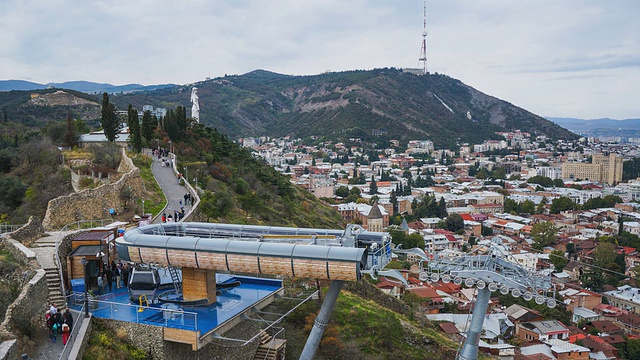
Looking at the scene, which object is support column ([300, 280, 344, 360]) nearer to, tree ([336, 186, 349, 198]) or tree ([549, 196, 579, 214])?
tree ([336, 186, 349, 198])

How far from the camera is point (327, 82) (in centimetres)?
15300

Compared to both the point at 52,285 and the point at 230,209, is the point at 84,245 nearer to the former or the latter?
the point at 52,285

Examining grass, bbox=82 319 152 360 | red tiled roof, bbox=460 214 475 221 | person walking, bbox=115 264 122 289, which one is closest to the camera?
grass, bbox=82 319 152 360

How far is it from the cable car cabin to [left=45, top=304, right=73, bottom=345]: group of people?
126 centimetres

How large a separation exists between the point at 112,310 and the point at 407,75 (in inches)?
5983

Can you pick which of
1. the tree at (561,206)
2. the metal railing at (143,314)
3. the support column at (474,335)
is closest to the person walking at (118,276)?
the metal railing at (143,314)

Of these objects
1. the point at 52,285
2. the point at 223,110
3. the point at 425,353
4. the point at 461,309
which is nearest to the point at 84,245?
the point at 52,285

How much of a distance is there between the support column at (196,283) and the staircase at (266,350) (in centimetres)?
165

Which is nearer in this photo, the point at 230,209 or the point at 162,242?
the point at 162,242

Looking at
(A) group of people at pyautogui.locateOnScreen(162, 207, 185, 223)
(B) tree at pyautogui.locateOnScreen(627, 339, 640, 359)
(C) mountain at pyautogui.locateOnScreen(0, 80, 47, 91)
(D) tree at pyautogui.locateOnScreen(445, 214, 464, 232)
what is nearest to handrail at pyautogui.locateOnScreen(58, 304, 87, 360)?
(A) group of people at pyautogui.locateOnScreen(162, 207, 185, 223)

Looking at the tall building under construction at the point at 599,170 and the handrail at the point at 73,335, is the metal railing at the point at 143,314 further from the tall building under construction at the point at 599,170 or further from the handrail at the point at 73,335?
the tall building under construction at the point at 599,170

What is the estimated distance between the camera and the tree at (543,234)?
150ft

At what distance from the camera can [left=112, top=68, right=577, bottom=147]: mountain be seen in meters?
117

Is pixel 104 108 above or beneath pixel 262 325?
above
